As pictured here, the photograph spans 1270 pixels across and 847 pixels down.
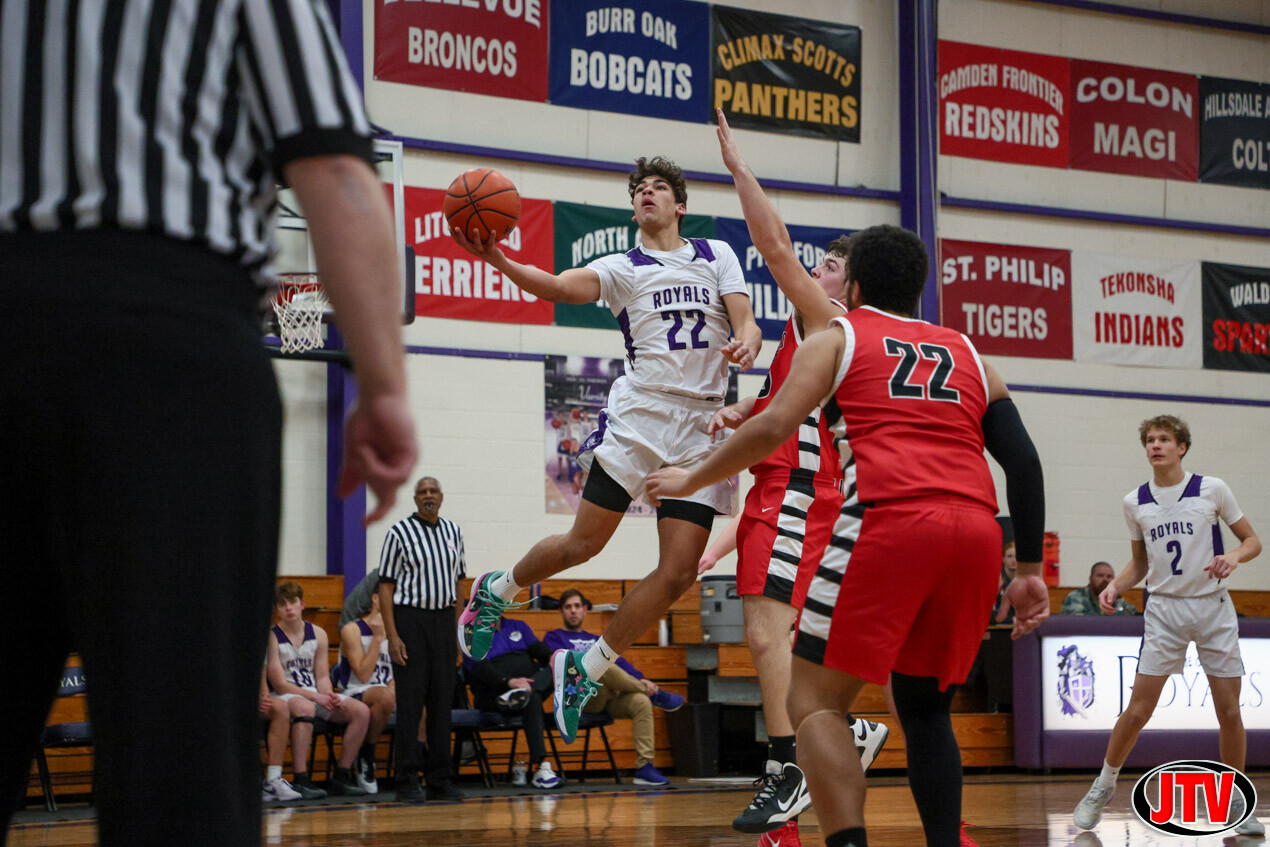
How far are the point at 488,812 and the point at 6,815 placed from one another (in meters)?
6.95

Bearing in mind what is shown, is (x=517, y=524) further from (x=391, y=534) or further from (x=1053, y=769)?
(x=1053, y=769)

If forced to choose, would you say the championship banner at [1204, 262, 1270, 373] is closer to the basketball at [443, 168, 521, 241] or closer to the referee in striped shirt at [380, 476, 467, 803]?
the referee in striped shirt at [380, 476, 467, 803]

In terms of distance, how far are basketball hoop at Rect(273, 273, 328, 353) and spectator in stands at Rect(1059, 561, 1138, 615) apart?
7.16m

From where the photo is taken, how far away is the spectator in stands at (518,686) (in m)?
10.3

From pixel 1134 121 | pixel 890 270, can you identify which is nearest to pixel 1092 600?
pixel 1134 121

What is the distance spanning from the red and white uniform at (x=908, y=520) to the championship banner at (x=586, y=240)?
9874 millimetres

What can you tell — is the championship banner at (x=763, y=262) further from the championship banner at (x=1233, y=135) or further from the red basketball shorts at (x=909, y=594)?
the red basketball shorts at (x=909, y=594)

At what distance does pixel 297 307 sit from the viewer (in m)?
11.3

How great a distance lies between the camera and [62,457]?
140 centimetres

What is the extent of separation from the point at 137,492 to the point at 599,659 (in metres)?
4.44

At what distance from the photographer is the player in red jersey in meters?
3.48

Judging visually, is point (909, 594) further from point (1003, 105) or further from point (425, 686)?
point (1003, 105)

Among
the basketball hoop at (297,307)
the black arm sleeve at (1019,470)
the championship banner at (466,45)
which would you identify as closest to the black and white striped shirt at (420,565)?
the basketball hoop at (297,307)

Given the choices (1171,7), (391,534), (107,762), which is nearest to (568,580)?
(391,534)
